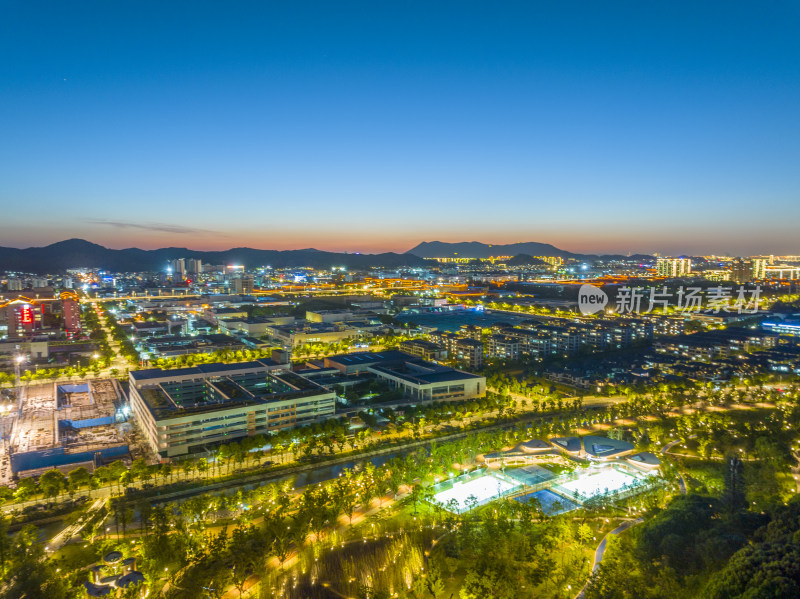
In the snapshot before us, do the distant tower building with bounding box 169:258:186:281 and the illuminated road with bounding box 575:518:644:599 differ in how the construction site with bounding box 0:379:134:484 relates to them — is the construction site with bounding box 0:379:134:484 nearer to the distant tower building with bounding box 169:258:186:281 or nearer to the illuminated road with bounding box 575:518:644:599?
the illuminated road with bounding box 575:518:644:599

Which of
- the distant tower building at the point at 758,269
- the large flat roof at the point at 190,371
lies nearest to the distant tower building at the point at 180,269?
the large flat roof at the point at 190,371

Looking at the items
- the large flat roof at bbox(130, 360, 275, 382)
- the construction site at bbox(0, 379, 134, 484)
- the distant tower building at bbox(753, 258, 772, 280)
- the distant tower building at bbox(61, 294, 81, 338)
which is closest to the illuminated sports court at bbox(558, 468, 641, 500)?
the construction site at bbox(0, 379, 134, 484)

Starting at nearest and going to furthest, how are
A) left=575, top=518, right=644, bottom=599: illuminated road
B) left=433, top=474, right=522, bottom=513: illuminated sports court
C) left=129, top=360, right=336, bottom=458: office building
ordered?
left=575, top=518, right=644, bottom=599: illuminated road < left=433, top=474, right=522, bottom=513: illuminated sports court < left=129, top=360, right=336, bottom=458: office building

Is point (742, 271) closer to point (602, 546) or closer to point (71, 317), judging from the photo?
point (602, 546)

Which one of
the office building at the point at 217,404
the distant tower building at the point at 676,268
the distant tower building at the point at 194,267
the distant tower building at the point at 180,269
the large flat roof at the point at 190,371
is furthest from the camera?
the distant tower building at the point at 194,267

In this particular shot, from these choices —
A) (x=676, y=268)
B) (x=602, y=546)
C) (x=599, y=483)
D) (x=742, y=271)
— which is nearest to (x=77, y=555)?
(x=602, y=546)

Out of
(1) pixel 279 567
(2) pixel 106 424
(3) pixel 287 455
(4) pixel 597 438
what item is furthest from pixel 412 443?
(2) pixel 106 424

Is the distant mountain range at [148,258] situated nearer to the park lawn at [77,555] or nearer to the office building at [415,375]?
the office building at [415,375]
